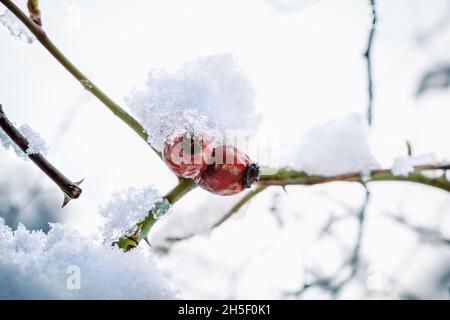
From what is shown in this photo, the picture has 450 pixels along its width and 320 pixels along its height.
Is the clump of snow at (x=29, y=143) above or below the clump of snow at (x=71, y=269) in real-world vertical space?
above

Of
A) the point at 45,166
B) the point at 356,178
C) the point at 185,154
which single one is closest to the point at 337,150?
the point at 356,178

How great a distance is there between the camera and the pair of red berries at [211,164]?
2.47 feet

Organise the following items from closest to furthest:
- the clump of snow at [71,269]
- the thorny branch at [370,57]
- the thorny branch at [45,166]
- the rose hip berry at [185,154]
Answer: the clump of snow at [71,269]
the thorny branch at [45,166]
the rose hip berry at [185,154]
the thorny branch at [370,57]

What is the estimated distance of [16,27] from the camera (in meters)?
0.78

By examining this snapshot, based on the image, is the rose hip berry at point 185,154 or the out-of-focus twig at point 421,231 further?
the out-of-focus twig at point 421,231

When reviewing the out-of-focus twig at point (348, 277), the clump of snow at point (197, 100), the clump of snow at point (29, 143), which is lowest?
the out-of-focus twig at point (348, 277)

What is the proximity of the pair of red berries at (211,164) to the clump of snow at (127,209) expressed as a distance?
0.27 ft

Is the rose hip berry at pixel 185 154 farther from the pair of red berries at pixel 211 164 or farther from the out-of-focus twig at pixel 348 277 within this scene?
the out-of-focus twig at pixel 348 277

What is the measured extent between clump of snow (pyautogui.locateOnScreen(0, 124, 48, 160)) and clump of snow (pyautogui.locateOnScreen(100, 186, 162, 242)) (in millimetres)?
150

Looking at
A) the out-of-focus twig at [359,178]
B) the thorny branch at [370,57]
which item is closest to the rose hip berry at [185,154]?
the out-of-focus twig at [359,178]

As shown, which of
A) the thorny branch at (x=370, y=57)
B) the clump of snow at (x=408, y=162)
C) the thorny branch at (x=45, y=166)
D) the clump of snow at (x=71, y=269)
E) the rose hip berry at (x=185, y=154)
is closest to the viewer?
the clump of snow at (x=71, y=269)

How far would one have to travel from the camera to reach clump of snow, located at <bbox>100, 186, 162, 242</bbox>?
68cm
